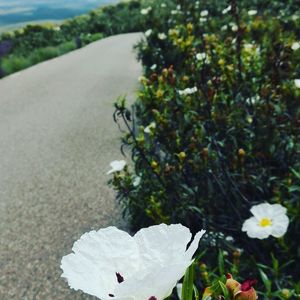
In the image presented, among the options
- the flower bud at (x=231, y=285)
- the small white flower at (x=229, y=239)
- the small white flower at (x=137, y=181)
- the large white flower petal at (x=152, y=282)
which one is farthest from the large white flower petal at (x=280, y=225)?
the large white flower petal at (x=152, y=282)

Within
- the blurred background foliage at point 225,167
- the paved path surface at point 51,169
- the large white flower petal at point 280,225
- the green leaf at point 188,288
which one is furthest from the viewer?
the paved path surface at point 51,169

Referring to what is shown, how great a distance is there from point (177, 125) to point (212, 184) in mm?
739

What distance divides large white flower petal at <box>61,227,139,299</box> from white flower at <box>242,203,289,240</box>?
1.45 m

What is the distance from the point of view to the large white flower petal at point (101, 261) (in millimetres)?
579

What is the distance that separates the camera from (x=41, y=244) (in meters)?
3.04

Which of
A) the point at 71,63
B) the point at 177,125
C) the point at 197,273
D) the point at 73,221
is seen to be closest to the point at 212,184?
the point at 197,273

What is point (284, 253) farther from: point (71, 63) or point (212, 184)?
point (71, 63)

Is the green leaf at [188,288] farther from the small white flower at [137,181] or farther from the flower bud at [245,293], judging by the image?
the small white flower at [137,181]

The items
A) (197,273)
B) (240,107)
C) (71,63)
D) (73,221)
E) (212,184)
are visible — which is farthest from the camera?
(71,63)

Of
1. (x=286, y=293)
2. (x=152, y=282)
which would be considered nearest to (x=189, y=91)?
(x=286, y=293)

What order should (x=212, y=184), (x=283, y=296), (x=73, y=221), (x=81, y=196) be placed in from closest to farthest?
(x=283, y=296) < (x=212, y=184) < (x=73, y=221) < (x=81, y=196)

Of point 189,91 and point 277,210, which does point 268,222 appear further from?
point 189,91

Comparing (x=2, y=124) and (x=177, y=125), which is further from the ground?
(x=177, y=125)

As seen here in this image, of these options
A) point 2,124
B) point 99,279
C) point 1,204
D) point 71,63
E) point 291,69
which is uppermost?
point 99,279
